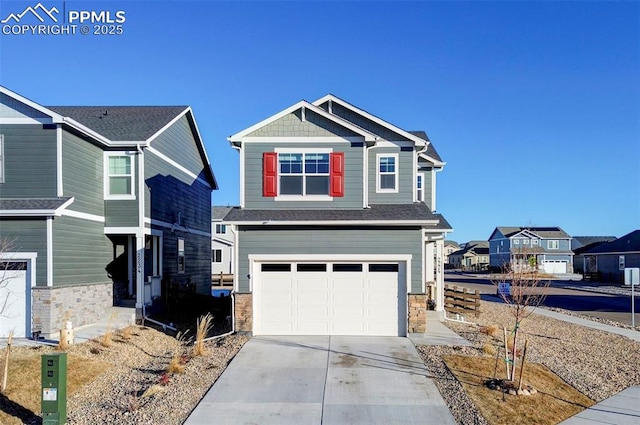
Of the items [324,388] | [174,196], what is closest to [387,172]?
[324,388]

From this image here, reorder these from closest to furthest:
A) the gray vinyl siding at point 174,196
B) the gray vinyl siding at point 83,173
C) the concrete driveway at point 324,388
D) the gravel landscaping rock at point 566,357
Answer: the concrete driveway at point 324,388
the gravel landscaping rock at point 566,357
the gray vinyl siding at point 83,173
the gray vinyl siding at point 174,196

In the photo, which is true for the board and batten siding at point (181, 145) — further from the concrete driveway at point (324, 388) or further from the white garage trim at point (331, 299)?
the concrete driveway at point (324, 388)

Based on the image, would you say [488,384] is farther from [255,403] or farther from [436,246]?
[436,246]

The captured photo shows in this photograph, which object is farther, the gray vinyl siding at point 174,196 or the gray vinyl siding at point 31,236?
the gray vinyl siding at point 174,196

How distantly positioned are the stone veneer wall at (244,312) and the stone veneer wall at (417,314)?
4628 millimetres

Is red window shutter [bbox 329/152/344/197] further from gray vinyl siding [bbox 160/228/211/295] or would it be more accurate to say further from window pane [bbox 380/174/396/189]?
gray vinyl siding [bbox 160/228/211/295]

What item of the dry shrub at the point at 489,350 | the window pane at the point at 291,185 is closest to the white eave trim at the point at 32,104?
the window pane at the point at 291,185

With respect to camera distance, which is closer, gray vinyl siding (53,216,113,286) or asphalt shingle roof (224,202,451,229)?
asphalt shingle roof (224,202,451,229)

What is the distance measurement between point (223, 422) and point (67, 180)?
414 inches

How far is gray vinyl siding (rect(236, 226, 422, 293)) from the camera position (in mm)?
14180

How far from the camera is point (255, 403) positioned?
28.1 ft

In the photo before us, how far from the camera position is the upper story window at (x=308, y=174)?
1493cm

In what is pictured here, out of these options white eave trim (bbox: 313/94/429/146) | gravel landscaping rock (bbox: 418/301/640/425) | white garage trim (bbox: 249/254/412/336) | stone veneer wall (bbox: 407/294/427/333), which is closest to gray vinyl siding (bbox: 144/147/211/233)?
white garage trim (bbox: 249/254/412/336)

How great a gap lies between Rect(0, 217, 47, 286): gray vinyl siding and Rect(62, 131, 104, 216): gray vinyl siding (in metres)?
1.23
